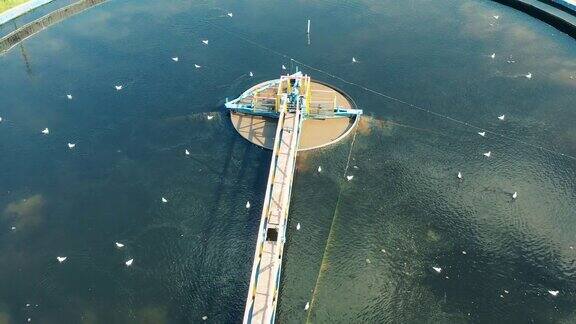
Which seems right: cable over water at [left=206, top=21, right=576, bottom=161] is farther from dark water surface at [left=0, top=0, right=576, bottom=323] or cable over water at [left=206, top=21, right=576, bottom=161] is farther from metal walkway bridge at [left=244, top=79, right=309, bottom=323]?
metal walkway bridge at [left=244, top=79, right=309, bottom=323]

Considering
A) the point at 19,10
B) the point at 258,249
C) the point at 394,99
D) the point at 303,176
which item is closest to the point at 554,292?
the point at 258,249

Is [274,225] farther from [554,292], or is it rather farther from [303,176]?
[554,292]

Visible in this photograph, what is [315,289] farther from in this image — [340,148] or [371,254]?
Result: [340,148]

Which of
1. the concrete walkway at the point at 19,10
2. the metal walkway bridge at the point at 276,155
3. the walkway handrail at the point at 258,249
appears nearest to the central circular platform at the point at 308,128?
the metal walkway bridge at the point at 276,155

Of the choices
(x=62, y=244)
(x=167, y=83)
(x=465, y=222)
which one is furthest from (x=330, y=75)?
(x=62, y=244)

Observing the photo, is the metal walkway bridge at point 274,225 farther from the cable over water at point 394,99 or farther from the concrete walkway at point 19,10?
the concrete walkway at point 19,10

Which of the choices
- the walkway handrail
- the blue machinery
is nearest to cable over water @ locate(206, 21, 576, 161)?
the blue machinery
